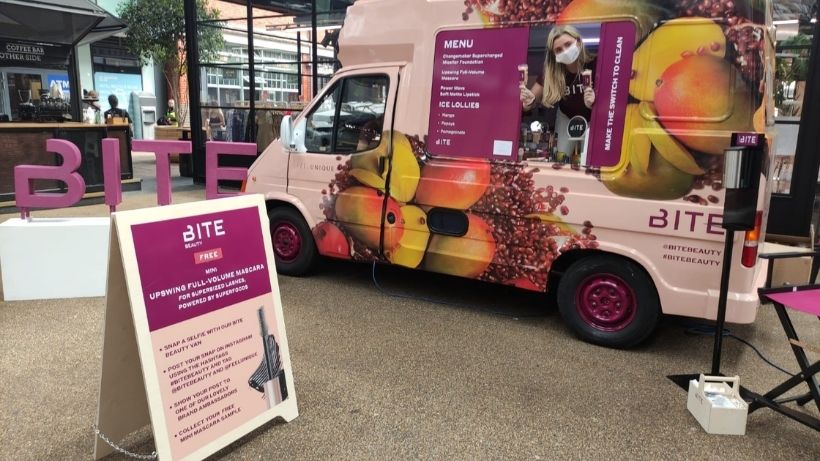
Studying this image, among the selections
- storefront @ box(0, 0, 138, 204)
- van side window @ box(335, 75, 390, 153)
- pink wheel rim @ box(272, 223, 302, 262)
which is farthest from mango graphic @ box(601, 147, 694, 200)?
storefront @ box(0, 0, 138, 204)

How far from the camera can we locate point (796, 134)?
7047 millimetres

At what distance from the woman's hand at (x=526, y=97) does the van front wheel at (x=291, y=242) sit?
2.47 metres

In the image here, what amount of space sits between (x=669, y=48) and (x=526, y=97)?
1.00 metres

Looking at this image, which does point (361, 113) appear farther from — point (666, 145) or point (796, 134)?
point (796, 134)

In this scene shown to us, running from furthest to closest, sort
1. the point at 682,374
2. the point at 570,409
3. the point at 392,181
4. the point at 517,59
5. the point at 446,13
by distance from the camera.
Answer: the point at 392,181, the point at 446,13, the point at 517,59, the point at 682,374, the point at 570,409

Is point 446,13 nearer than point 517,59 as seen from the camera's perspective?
No

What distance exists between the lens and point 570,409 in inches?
134

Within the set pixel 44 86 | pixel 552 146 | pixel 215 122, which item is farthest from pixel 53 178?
pixel 44 86

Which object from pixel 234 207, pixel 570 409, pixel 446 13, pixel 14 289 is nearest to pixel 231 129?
pixel 14 289

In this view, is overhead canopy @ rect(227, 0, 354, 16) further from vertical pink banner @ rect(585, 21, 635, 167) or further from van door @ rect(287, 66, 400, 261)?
vertical pink banner @ rect(585, 21, 635, 167)

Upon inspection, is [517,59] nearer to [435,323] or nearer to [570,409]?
[435,323]

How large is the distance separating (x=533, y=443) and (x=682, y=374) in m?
1.49

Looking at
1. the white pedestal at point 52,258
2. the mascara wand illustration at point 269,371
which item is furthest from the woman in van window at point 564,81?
the white pedestal at point 52,258

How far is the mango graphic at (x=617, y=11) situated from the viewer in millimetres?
3871
